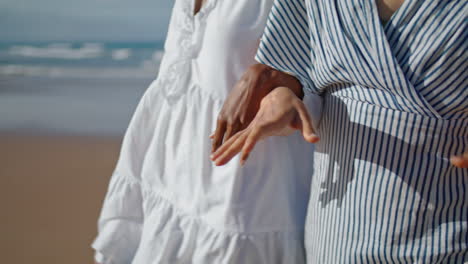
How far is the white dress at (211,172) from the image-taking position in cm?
94

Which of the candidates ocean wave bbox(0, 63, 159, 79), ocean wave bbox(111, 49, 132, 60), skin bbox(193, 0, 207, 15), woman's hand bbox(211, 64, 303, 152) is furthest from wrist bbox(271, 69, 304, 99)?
ocean wave bbox(111, 49, 132, 60)

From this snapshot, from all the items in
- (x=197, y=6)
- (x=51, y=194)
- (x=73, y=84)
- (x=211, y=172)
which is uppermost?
(x=73, y=84)

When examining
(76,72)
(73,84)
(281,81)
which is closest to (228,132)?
(281,81)

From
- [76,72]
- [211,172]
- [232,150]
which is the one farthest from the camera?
[76,72]

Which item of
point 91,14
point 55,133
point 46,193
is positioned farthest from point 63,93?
point 91,14

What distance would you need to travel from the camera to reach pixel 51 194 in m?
2.65

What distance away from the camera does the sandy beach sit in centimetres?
220

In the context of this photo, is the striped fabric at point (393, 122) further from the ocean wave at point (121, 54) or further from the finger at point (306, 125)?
the ocean wave at point (121, 54)

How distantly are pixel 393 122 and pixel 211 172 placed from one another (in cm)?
38

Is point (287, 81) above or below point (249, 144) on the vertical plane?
above

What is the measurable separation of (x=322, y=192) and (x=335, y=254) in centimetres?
10

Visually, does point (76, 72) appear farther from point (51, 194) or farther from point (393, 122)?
point (393, 122)

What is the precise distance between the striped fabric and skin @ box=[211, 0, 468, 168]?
0.14ft

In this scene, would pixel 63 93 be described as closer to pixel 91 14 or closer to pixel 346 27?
pixel 91 14
